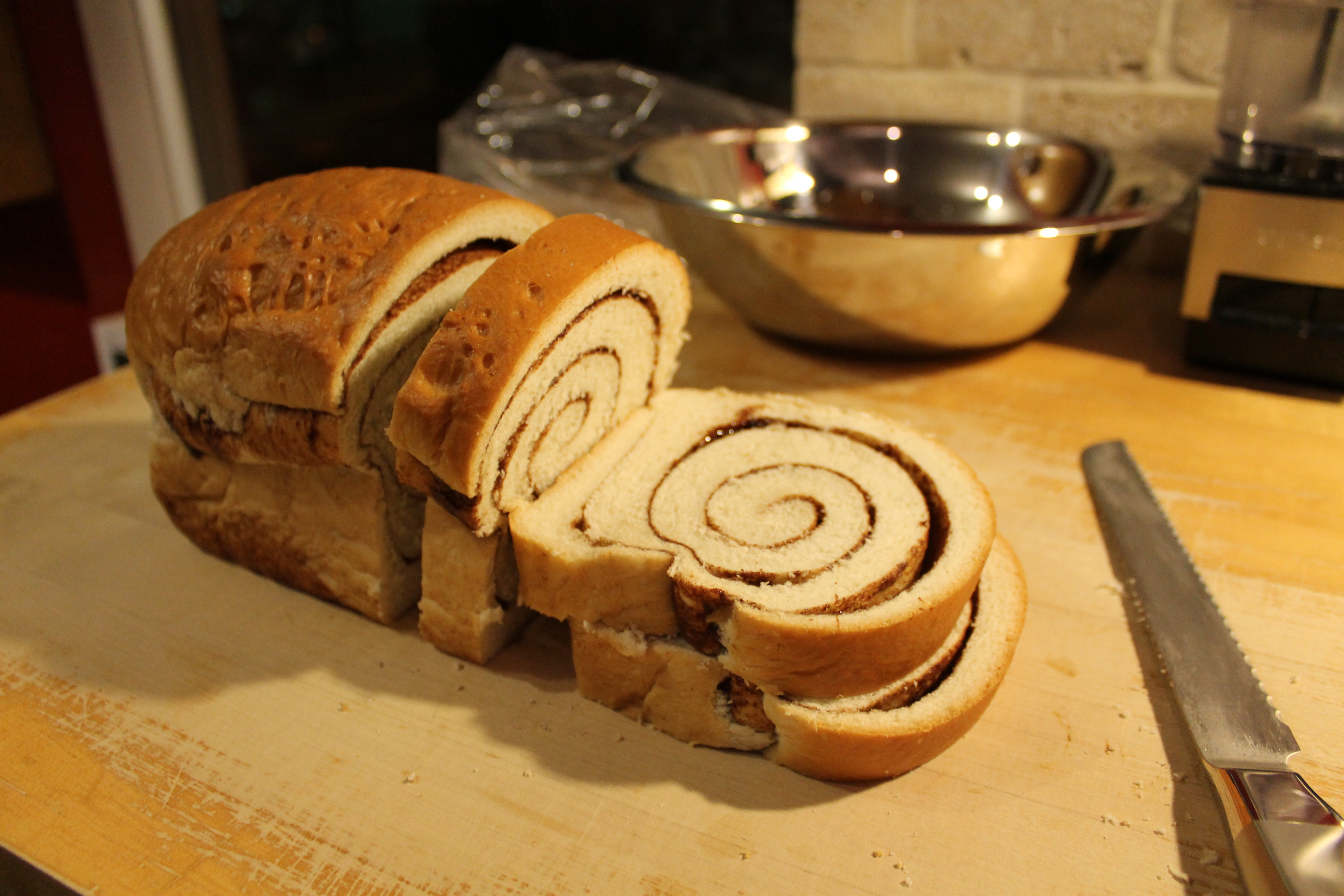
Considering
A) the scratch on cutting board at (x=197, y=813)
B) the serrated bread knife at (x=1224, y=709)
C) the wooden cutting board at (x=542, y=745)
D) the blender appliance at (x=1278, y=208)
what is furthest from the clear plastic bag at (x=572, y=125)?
the scratch on cutting board at (x=197, y=813)

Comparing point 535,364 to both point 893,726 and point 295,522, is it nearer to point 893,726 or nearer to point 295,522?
point 295,522

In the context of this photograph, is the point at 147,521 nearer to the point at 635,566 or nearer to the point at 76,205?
the point at 635,566

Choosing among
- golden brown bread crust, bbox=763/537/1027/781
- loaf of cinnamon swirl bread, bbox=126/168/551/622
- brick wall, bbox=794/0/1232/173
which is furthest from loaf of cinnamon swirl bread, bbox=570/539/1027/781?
brick wall, bbox=794/0/1232/173

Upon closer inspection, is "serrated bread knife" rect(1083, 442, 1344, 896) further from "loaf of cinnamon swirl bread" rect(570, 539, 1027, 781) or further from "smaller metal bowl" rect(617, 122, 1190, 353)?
"smaller metal bowl" rect(617, 122, 1190, 353)

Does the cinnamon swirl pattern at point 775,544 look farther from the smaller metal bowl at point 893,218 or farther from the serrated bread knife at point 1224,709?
the smaller metal bowl at point 893,218

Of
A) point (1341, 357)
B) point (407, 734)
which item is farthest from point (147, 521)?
point (1341, 357)
